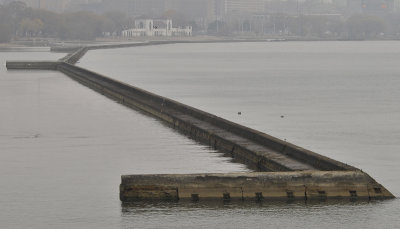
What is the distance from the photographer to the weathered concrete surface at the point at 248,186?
30.7m

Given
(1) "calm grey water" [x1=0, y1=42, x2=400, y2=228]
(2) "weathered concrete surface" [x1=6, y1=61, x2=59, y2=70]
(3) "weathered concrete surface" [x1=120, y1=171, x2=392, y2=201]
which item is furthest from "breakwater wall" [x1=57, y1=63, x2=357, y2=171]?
(2) "weathered concrete surface" [x1=6, y1=61, x2=59, y2=70]

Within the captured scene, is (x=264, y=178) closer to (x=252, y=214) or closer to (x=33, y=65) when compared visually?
(x=252, y=214)

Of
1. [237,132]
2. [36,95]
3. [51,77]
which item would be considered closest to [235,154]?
[237,132]

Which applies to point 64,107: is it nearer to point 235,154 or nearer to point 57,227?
point 235,154

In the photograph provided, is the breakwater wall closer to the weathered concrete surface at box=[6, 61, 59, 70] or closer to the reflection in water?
the reflection in water

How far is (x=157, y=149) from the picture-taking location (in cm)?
4603

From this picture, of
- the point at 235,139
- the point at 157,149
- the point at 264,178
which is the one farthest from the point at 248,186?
the point at 157,149

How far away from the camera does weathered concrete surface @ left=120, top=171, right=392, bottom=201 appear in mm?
30672

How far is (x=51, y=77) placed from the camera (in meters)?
114

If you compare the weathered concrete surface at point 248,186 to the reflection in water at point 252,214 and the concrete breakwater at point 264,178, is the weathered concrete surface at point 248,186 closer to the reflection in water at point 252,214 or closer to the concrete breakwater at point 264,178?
the concrete breakwater at point 264,178

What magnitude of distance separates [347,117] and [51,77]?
5416cm

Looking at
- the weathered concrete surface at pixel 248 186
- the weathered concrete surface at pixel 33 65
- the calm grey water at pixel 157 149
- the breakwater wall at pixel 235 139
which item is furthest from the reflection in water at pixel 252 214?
the weathered concrete surface at pixel 33 65

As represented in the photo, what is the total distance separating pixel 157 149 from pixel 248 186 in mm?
15519

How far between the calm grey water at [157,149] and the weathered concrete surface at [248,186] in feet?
1.48
